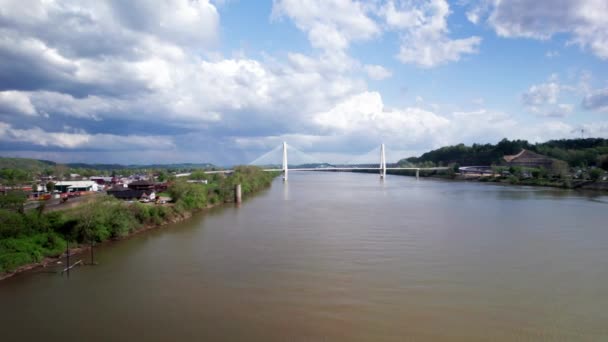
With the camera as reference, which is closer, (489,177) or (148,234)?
(148,234)

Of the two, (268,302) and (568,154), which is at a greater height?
(568,154)

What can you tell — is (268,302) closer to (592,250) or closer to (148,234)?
(148,234)

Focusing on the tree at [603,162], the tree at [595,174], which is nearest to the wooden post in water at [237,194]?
the tree at [595,174]

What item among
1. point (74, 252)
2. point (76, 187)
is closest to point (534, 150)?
point (76, 187)

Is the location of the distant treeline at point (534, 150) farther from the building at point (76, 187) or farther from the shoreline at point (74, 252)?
the building at point (76, 187)

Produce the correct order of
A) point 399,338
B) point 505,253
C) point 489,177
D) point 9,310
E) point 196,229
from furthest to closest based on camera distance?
point 489,177 < point 196,229 < point 505,253 < point 9,310 < point 399,338

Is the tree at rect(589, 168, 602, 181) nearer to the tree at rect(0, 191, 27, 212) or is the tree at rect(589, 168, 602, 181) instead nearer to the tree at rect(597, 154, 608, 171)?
the tree at rect(597, 154, 608, 171)

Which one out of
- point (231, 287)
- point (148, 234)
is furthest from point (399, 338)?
point (148, 234)
